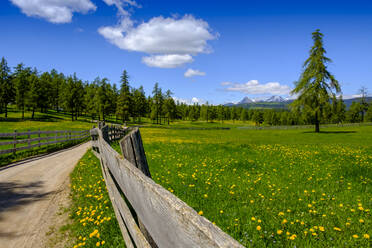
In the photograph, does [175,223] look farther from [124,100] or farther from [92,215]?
[124,100]

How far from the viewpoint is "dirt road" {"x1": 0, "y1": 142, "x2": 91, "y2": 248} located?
181 inches

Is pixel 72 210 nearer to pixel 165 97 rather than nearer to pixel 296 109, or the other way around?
pixel 296 109

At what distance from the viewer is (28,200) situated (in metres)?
6.39

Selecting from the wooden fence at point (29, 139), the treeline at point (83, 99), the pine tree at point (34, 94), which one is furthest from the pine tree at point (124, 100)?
the wooden fence at point (29, 139)

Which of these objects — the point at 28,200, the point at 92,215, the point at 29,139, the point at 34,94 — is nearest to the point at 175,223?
the point at 92,215

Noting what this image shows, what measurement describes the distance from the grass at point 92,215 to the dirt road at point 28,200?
548mm

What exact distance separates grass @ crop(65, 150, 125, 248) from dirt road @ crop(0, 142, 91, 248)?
1.80 feet

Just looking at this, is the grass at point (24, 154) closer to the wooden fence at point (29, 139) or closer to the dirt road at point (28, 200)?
the wooden fence at point (29, 139)

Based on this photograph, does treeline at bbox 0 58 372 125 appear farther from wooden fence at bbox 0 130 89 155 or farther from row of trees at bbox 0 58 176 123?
wooden fence at bbox 0 130 89 155

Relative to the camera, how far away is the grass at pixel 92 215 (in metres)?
4.19

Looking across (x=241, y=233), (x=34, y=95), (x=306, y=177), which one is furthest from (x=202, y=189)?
(x=34, y=95)

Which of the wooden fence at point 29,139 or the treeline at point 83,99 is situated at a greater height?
the treeline at point 83,99

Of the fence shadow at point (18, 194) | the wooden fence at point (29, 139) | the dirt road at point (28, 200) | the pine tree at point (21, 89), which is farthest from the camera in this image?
the pine tree at point (21, 89)

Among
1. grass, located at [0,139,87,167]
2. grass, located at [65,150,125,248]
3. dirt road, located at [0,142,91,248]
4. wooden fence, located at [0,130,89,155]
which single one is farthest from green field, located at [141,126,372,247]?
wooden fence, located at [0,130,89,155]
